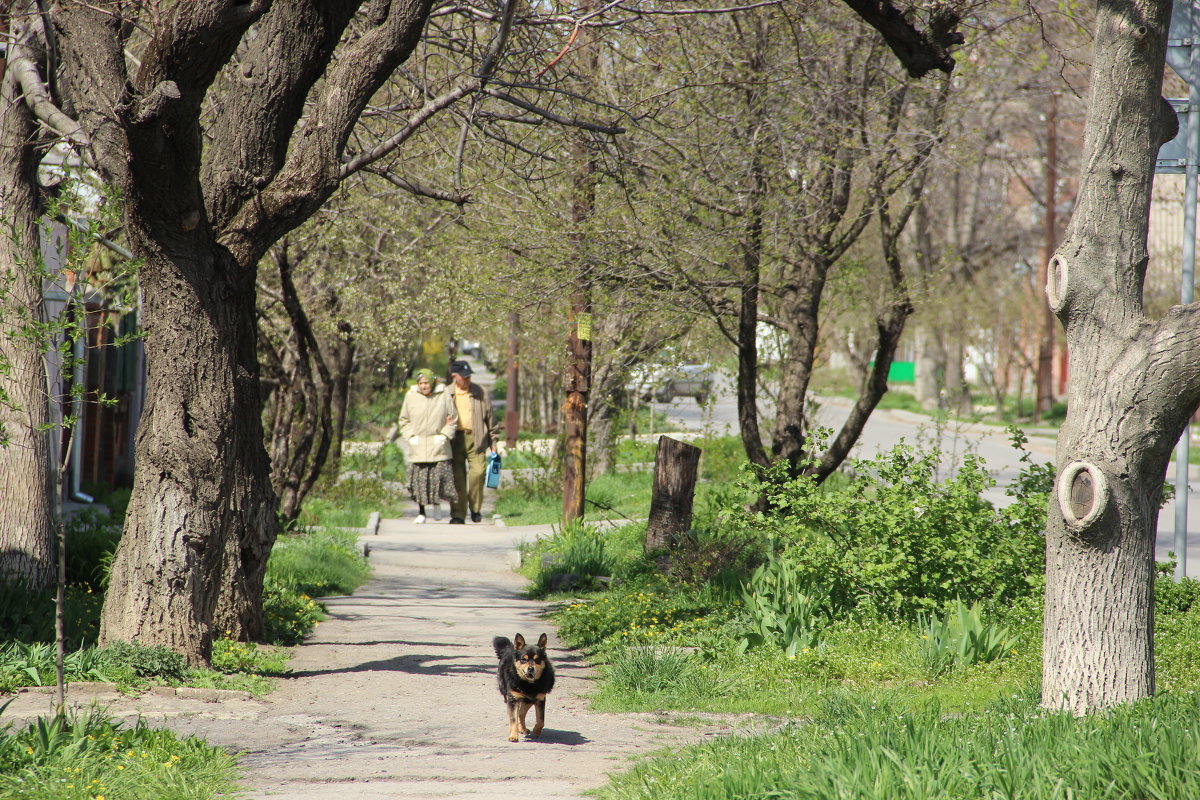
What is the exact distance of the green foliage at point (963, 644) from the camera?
6879 mm

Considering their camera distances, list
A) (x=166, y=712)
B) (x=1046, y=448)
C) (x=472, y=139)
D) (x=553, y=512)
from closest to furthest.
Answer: (x=166, y=712), (x=472, y=139), (x=553, y=512), (x=1046, y=448)

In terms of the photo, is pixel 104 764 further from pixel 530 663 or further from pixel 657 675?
pixel 657 675

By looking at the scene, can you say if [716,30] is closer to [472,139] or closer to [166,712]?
[472,139]

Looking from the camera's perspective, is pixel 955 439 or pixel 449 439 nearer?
pixel 955 439

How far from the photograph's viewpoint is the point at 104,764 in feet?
15.5

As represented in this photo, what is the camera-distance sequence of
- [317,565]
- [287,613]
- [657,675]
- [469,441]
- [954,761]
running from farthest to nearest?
[469,441], [317,565], [287,613], [657,675], [954,761]

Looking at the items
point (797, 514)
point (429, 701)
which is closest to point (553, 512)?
point (797, 514)

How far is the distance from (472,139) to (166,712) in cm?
753

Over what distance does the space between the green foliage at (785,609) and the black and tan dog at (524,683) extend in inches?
85.9

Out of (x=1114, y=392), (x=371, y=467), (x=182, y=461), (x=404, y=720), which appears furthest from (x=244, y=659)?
(x=371, y=467)

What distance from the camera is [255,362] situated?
7.56 metres

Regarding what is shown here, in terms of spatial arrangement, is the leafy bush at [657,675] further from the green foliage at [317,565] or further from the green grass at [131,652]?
the green foliage at [317,565]

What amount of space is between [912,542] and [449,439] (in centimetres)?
842

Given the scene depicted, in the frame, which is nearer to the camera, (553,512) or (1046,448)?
(553,512)
